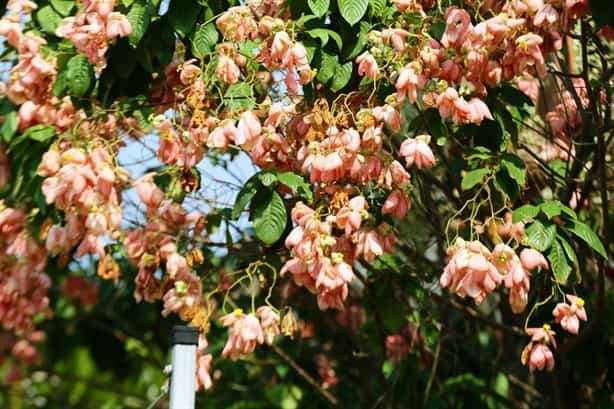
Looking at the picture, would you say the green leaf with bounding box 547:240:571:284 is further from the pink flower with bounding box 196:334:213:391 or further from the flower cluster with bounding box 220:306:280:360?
the pink flower with bounding box 196:334:213:391

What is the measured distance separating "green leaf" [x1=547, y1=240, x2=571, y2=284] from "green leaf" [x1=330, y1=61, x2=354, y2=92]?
616mm

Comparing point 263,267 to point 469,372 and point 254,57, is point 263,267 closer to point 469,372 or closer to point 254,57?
point 254,57

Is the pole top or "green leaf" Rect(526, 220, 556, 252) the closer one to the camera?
the pole top

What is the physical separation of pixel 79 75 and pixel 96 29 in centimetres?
20

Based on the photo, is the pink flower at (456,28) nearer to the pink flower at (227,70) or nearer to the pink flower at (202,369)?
the pink flower at (227,70)

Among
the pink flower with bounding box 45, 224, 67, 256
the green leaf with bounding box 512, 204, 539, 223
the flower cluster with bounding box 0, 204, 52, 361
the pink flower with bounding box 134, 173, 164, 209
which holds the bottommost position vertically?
the flower cluster with bounding box 0, 204, 52, 361

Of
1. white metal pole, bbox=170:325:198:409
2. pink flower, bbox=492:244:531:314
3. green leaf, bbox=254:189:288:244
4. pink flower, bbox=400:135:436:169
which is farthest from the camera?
green leaf, bbox=254:189:288:244

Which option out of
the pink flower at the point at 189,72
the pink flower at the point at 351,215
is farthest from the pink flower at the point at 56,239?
the pink flower at the point at 351,215

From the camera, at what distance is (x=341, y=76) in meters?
2.78

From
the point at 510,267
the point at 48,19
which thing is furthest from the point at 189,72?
the point at 510,267

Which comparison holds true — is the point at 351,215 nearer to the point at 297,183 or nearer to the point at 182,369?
the point at 297,183

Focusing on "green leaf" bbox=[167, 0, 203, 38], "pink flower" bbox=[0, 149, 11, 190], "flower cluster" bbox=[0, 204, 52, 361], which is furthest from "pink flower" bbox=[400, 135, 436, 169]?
"pink flower" bbox=[0, 149, 11, 190]

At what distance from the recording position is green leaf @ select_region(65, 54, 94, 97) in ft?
9.82

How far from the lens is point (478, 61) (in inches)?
106
